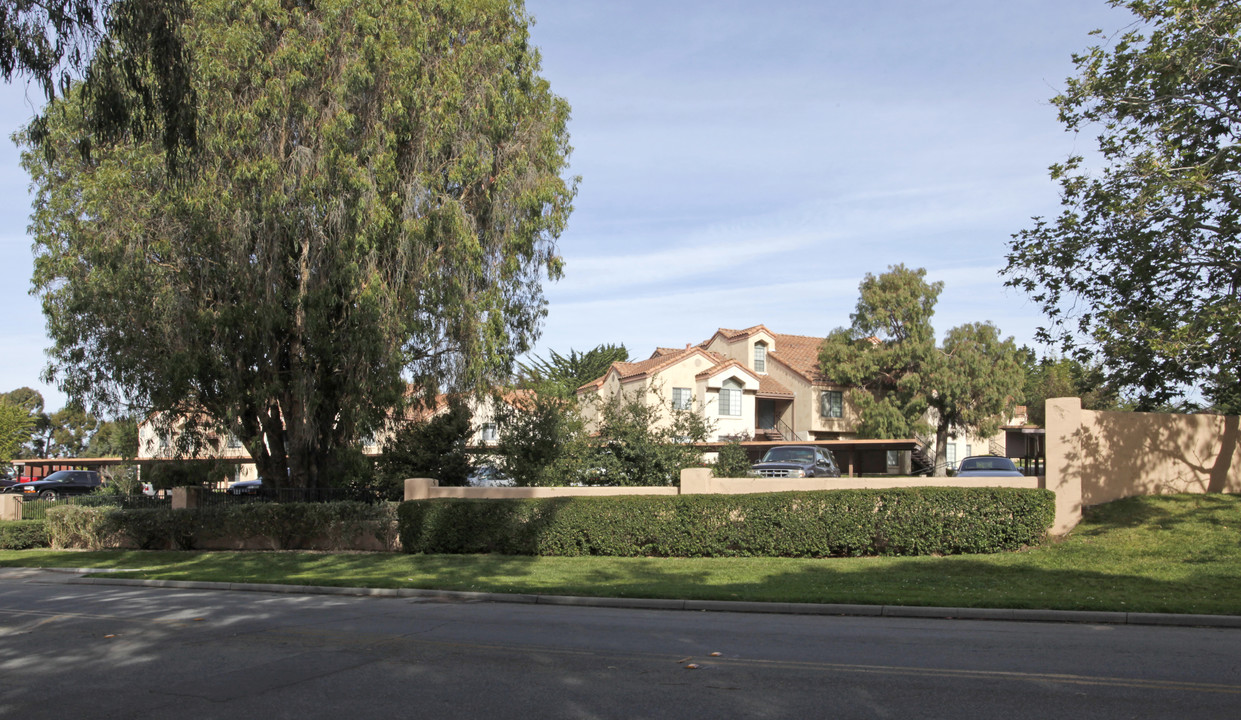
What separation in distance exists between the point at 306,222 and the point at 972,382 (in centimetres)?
3604

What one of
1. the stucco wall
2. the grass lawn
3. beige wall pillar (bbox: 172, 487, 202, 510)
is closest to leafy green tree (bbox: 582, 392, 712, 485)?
the grass lawn

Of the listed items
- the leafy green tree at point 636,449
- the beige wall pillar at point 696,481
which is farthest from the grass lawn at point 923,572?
the leafy green tree at point 636,449

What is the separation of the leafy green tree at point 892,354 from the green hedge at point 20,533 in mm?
35412

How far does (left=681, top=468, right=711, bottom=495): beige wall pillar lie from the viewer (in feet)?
65.5

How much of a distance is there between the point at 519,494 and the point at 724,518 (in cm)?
538

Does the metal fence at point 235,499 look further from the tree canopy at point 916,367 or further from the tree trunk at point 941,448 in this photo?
the tree trunk at point 941,448

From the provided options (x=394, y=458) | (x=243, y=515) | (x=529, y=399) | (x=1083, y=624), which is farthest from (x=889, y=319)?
(x=1083, y=624)

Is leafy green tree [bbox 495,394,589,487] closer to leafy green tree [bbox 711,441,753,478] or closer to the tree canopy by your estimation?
leafy green tree [bbox 711,441,753,478]

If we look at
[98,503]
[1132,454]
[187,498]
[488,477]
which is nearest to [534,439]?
[488,477]

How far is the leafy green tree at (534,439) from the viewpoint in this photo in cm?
2562

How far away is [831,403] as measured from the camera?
5044cm

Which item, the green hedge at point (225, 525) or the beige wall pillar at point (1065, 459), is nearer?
the beige wall pillar at point (1065, 459)

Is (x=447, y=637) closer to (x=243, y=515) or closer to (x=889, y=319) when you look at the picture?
(x=243, y=515)

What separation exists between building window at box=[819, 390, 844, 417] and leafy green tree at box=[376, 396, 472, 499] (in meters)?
27.9
